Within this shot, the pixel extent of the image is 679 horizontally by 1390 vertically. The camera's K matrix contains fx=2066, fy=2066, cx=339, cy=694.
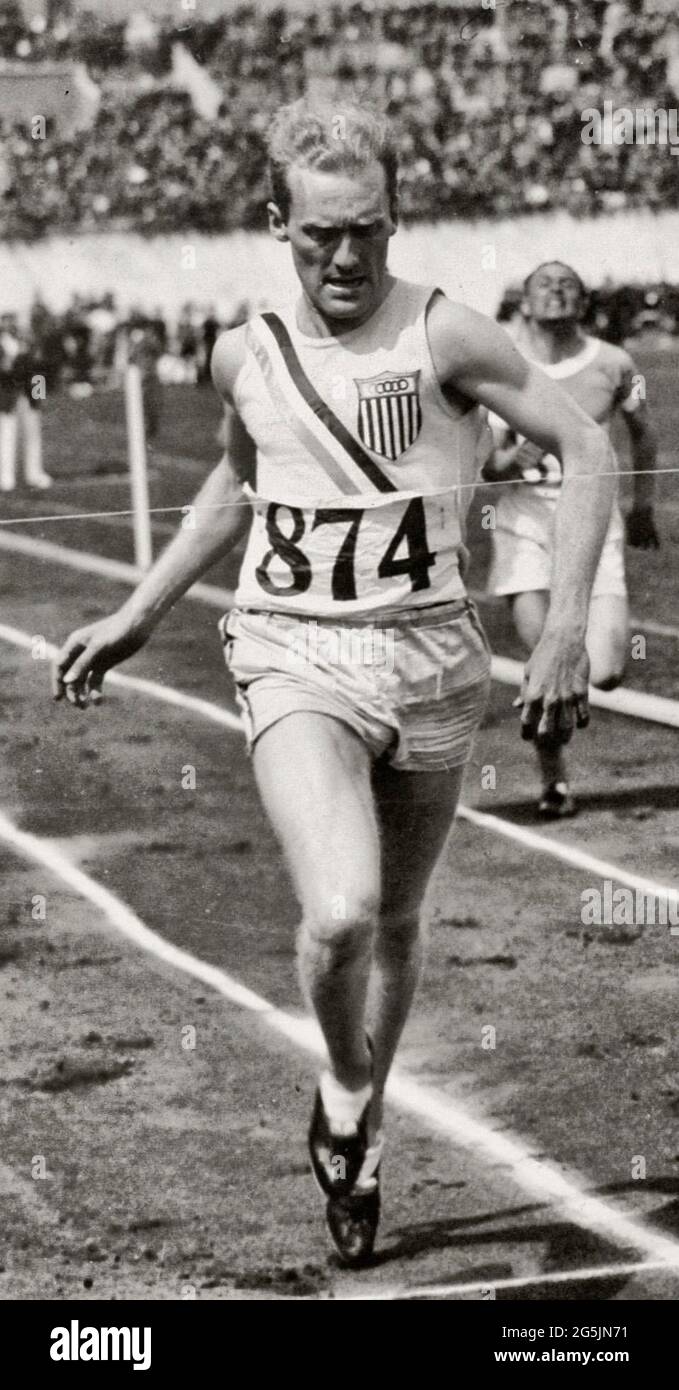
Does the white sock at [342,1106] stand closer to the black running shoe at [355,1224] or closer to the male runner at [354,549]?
the male runner at [354,549]

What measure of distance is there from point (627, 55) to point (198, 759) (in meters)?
2.09

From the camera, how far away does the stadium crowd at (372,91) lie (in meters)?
4.64

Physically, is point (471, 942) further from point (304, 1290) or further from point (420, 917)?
point (304, 1290)

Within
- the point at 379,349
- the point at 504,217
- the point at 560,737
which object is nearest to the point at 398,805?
the point at 560,737

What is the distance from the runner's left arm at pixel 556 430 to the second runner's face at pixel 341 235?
0.11 metres

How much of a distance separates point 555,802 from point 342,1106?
1.65 meters

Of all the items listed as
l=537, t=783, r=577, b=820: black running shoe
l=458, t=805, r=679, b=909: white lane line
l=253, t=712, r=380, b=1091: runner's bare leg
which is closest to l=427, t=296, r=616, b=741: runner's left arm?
l=253, t=712, r=380, b=1091: runner's bare leg

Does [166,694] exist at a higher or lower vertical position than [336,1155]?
lower

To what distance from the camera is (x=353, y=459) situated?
9.46 ft

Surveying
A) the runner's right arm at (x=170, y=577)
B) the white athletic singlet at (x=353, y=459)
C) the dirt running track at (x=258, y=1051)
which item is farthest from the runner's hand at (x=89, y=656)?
the dirt running track at (x=258, y=1051)

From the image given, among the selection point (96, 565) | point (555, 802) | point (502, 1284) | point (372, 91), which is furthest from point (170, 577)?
point (96, 565)

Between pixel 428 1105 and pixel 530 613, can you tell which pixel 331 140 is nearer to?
pixel 428 1105

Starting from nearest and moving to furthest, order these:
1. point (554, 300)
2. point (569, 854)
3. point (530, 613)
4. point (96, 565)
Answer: point (569, 854) → point (554, 300) → point (530, 613) → point (96, 565)

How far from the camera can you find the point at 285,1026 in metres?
3.78
